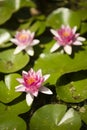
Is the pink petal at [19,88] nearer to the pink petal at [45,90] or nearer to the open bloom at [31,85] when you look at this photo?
the open bloom at [31,85]

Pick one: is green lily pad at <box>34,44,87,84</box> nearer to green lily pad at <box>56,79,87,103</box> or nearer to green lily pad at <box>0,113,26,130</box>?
green lily pad at <box>56,79,87,103</box>

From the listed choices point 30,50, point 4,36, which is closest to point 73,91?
point 30,50

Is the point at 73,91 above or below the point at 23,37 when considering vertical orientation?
below

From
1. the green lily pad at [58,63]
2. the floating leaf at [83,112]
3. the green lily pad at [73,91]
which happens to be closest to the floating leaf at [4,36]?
the green lily pad at [58,63]

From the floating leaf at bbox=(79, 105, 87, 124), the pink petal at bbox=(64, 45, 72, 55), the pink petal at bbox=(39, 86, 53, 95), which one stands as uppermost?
the pink petal at bbox=(64, 45, 72, 55)

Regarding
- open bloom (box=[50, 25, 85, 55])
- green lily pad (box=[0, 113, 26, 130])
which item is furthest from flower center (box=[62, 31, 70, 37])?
green lily pad (box=[0, 113, 26, 130])

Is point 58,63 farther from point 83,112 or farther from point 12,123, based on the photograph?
point 12,123
